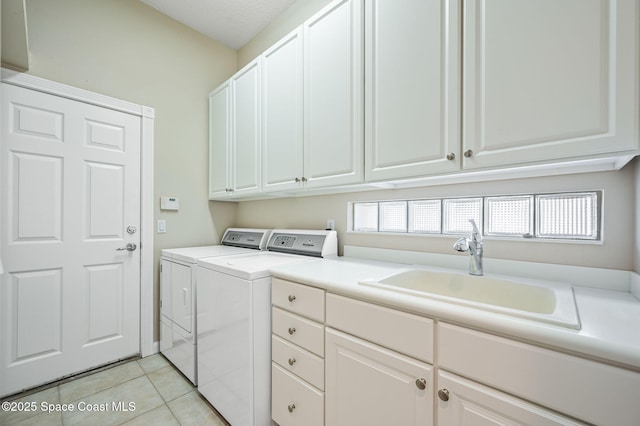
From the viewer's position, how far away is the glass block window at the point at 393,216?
1734 millimetres

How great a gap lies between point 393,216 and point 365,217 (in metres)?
0.22

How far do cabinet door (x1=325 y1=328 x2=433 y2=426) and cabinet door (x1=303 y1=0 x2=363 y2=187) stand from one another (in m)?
0.87

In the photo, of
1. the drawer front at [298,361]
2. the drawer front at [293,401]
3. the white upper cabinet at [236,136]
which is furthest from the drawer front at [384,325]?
the white upper cabinet at [236,136]

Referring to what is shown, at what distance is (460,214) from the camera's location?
149cm

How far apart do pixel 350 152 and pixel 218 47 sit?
2294mm

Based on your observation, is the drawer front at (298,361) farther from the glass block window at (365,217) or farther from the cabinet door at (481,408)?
the glass block window at (365,217)

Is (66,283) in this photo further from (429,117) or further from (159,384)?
(429,117)

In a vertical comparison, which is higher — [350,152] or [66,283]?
[350,152]

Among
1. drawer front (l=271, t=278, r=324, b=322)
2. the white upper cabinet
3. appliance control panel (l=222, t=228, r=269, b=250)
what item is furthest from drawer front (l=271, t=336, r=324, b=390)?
the white upper cabinet

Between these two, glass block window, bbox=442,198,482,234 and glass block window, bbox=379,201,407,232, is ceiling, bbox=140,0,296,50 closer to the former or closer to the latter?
glass block window, bbox=379,201,407,232

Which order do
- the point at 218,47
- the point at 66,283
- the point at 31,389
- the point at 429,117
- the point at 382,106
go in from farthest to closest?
the point at 218,47 → the point at 66,283 → the point at 31,389 → the point at 382,106 → the point at 429,117

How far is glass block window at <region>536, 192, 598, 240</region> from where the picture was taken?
3.72 feet

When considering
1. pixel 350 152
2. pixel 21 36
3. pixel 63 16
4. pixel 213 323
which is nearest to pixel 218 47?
pixel 63 16

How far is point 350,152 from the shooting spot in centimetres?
154
